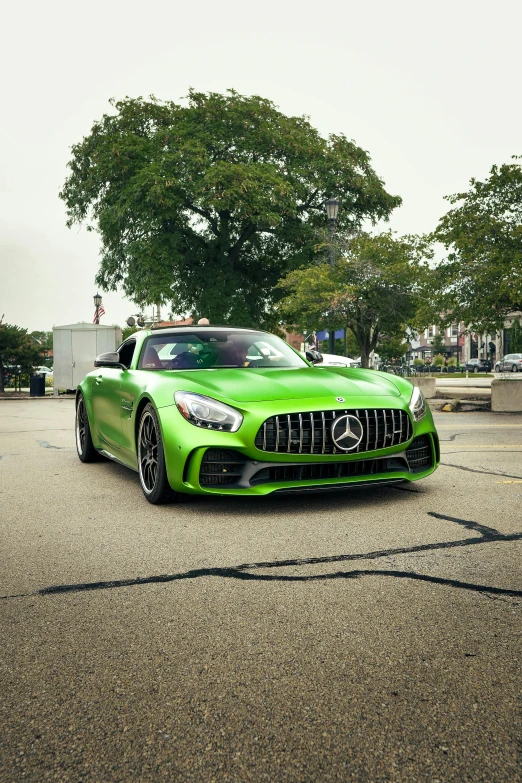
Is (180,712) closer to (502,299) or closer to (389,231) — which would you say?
(502,299)

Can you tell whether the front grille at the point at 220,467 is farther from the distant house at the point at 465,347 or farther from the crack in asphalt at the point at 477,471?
the distant house at the point at 465,347

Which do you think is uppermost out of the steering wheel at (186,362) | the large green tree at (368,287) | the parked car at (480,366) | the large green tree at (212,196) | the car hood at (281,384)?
the large green tree at (212,196)

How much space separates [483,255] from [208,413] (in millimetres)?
16292

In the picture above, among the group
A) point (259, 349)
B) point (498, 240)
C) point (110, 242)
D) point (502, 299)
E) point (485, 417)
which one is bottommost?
point (485, 417)

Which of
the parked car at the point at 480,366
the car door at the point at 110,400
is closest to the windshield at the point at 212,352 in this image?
the car door at the point at 110,400

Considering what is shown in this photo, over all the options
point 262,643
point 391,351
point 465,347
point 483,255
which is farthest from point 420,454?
point 465,347

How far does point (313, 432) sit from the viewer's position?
5359mm

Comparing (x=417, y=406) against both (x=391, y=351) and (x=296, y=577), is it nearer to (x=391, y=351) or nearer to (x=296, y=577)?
(x=296, y=577)

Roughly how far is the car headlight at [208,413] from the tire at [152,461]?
0.30 metres

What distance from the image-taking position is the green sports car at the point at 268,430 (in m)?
5.28

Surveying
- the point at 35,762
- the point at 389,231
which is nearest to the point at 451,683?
the point at 35,762

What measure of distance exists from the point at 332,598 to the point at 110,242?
115ft

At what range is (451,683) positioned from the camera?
8.19 ft

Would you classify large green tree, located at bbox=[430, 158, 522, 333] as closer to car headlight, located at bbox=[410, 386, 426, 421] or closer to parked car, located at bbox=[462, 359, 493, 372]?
car headlight, located at bbox=[410, 386, 426, 421]
